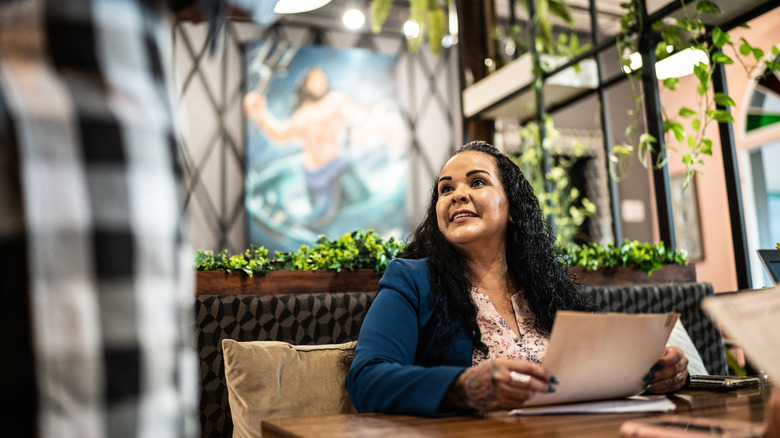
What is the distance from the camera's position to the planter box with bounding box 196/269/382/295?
1852mm

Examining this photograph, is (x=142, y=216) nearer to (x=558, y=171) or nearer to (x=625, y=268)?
(x=625, y=268)

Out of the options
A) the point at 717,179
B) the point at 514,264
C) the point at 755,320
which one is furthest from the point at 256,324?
the point at 717,179

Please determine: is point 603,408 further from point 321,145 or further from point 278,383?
point 321,145

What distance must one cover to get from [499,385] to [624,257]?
1833 millimetres

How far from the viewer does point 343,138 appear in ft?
18.3

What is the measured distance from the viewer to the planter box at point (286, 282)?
1852 mm

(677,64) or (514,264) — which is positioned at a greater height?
(677,64)

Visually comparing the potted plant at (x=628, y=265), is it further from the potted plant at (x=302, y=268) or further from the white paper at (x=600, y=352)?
the white paper at (x=600, y=352)

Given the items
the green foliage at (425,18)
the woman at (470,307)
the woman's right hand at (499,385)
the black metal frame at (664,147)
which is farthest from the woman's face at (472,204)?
the black metal frame at (664,147)

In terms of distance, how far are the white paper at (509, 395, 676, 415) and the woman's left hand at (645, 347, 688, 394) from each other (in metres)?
0.16

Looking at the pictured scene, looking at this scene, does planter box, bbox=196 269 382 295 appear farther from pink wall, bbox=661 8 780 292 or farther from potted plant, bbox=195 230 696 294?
pink wall, bbox=661 8 780 292

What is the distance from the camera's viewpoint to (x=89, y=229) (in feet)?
1.95

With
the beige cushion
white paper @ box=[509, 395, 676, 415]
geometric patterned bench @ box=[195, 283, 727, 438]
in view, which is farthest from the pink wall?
white paper @ box=[509, 395, 676, 415]

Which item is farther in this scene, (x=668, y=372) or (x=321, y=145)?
(x=321, y=145)
